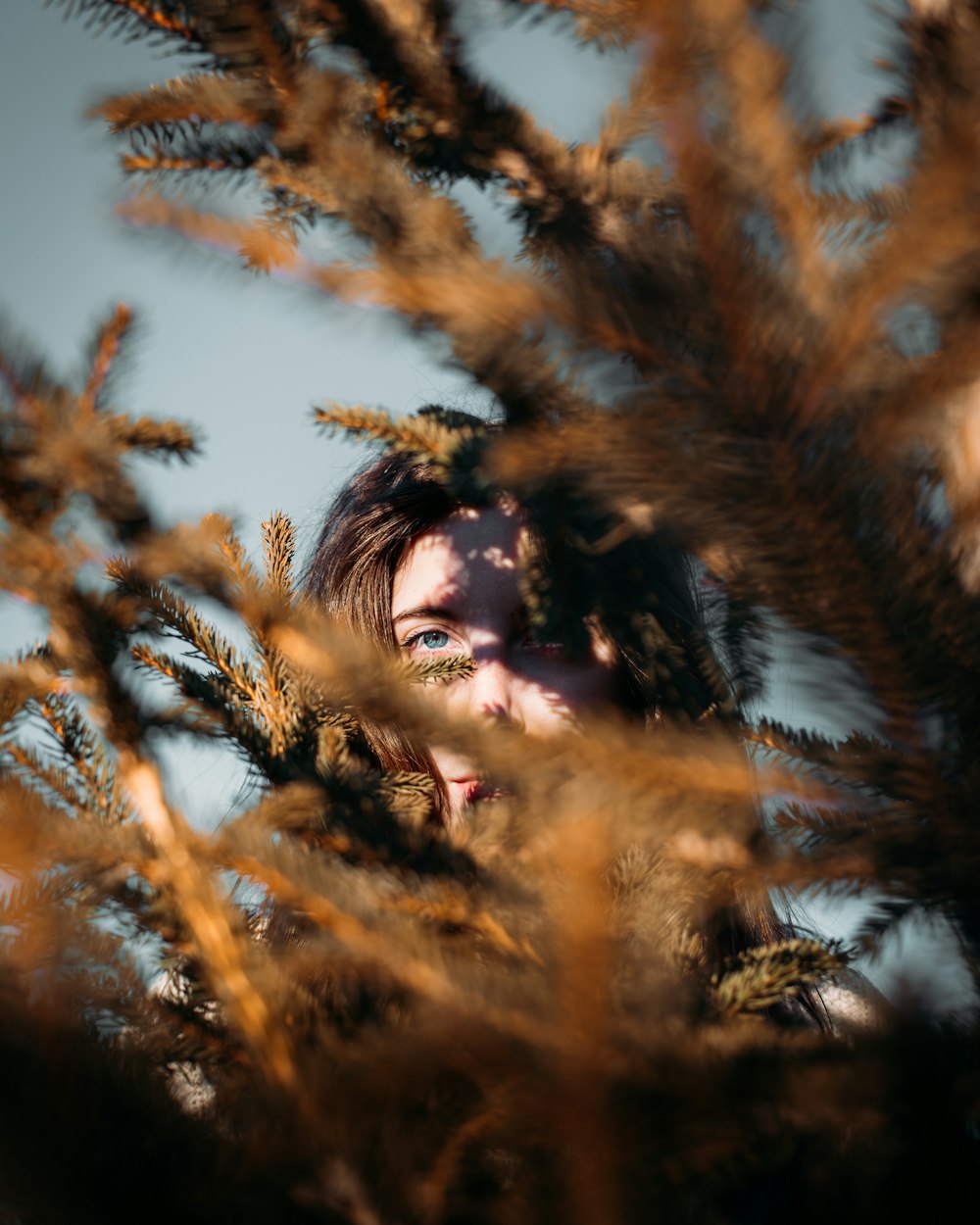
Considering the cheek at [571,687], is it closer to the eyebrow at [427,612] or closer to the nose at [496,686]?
the nose at [496,686]

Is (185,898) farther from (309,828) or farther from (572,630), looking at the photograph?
(572,630)

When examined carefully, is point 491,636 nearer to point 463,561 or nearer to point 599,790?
point 463,561

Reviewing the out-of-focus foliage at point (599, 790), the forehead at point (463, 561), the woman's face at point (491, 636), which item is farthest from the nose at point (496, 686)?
the out-of-focus foliage at point (599, 790)

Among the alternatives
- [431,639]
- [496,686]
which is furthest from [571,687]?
[431,639]

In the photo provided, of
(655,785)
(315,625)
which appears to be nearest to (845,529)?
(655,785)

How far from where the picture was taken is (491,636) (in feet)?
5.88

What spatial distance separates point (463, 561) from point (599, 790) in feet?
A: 4.54

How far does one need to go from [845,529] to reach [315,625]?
39 cm

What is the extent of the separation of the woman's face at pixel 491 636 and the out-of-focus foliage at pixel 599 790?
2.83ft

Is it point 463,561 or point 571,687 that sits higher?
point 463,561

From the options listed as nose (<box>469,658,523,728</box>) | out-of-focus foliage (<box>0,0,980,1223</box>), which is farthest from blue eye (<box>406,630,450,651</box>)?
out-of-focus foliage (<box>0,0,980,1223</box>)

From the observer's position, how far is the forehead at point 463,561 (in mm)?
1829

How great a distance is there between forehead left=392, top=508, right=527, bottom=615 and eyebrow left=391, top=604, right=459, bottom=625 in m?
0.02

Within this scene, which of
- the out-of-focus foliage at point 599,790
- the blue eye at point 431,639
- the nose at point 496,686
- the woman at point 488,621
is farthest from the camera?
the blue eye at point 431,639
